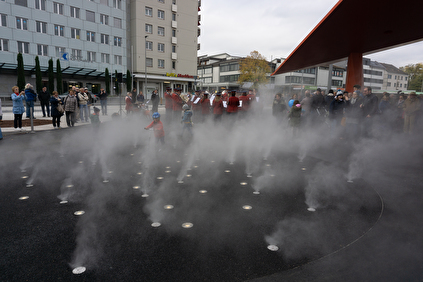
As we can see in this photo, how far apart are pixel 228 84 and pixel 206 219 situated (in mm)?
70610

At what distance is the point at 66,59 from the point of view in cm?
3747

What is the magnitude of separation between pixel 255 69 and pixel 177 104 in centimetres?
4901

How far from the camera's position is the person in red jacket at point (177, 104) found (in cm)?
1179

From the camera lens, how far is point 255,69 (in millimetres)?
57906

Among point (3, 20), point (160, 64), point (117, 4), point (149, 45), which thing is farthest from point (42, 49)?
point (160, 64)

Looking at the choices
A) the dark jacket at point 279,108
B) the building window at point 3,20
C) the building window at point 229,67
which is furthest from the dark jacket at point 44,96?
the building window at point 229,67

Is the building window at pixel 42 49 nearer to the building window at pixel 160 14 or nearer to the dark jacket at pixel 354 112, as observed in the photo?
the building window at pixel 160 14

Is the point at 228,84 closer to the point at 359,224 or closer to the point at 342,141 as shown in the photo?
the point at 342,141

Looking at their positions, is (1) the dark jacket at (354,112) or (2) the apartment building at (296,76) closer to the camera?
(1) the dark jacket at (354,112)

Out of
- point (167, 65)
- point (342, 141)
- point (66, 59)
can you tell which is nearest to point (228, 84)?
point (167, 65)

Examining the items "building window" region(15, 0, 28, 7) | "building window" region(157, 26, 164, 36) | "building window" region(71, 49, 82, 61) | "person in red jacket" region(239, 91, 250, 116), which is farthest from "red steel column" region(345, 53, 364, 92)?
"building window" region(157, 26, 164, 36)

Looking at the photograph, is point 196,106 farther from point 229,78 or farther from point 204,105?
point 229,78

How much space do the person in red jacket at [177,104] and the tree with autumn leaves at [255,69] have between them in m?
46.9

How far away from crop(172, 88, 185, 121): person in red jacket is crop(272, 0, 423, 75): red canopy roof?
548 cm
